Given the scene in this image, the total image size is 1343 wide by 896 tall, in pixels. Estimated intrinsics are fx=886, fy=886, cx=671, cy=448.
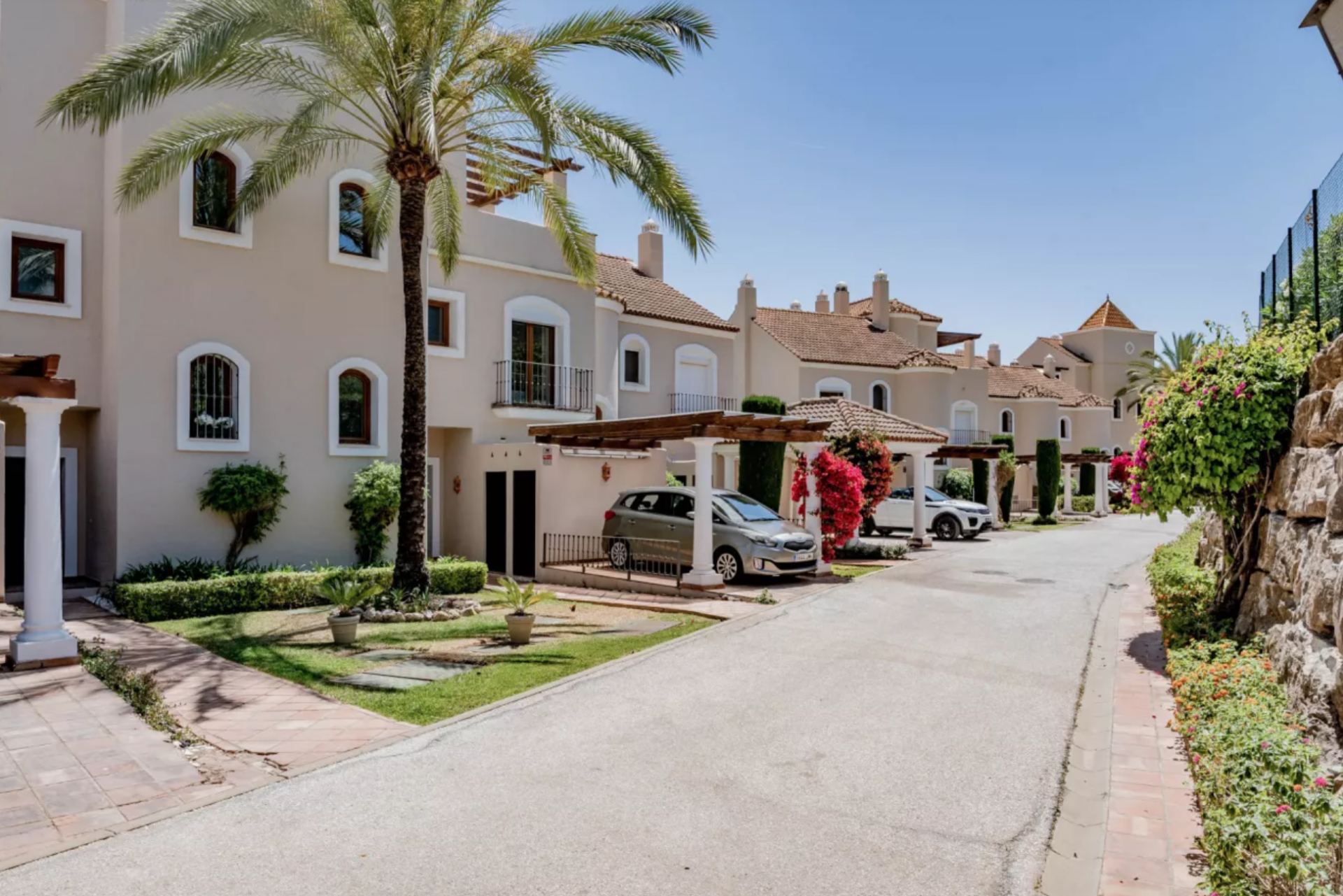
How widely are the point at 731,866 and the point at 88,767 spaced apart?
4.58m

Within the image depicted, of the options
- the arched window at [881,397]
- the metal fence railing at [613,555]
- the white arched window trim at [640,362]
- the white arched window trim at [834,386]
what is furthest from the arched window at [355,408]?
the arched window at [881,397]

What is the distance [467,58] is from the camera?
13273 mm

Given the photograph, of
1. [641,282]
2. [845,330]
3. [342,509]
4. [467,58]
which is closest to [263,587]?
[342,509]

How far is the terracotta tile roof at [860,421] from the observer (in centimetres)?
2197

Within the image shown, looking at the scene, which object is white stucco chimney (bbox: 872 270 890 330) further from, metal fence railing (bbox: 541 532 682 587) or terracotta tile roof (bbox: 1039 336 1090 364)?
metal fence railing (bbox: 541 532 682 587)

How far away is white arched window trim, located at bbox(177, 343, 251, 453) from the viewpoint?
47.8ft

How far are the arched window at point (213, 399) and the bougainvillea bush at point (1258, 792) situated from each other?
14499 mm

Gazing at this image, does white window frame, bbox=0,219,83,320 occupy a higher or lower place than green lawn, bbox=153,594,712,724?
higher

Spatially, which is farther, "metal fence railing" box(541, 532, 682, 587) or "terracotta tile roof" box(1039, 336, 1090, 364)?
"terracotta tile roof" box(1039, 336, 1090, 364)

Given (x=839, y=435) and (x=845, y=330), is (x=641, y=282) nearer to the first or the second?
(x=839, y=435)

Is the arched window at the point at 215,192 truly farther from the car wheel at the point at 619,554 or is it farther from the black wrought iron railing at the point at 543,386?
the car wheel at the point at 619,554

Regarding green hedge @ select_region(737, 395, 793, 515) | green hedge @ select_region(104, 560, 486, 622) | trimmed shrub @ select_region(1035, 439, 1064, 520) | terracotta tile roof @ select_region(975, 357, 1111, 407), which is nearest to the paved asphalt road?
green hedge @ select_region(104, 560, 486, 622)

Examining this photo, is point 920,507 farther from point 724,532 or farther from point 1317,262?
point 1317,262

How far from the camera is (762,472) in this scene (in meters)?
19.6
